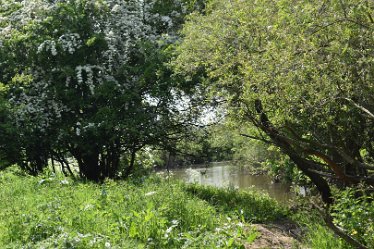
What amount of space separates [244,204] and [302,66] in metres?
4.87

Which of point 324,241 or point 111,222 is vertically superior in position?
point 111,222

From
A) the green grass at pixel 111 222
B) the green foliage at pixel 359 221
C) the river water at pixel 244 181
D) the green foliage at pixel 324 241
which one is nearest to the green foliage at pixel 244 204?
the green grass at pixel 111 222

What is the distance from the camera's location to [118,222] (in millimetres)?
6270

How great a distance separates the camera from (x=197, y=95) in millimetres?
12969

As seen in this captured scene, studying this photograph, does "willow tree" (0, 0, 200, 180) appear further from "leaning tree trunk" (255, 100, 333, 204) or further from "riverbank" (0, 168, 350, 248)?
"leaning tree trunk" (255, 100, 333, 204)

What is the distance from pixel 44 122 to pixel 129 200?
6150 millimetres

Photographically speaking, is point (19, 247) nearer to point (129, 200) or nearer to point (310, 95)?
point (129, 200)

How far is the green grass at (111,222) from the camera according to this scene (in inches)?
218

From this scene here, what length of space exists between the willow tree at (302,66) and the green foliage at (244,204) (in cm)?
120

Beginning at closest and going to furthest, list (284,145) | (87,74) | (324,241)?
(324,241), (284,145), (87,74)

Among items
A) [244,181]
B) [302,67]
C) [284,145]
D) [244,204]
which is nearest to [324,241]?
[302,67]

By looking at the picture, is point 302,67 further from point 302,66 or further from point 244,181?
point 244,181

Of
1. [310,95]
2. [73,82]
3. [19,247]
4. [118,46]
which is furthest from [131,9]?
[19,247]

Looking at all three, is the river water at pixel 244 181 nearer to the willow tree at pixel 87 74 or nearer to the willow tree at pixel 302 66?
the willow tree at pixel 87 74
